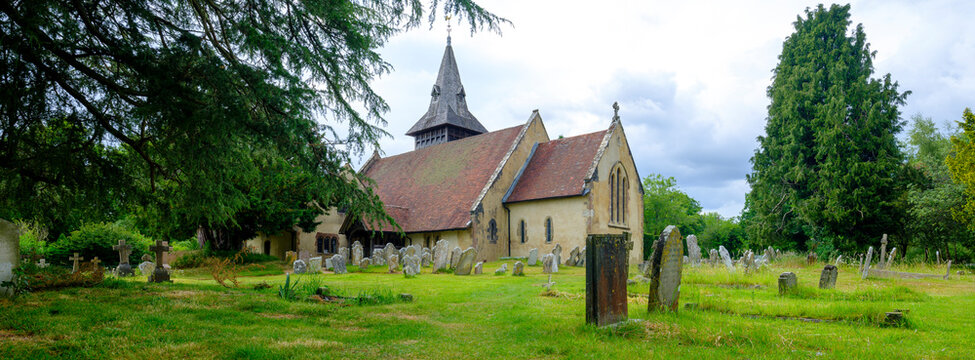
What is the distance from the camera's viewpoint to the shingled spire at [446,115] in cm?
3869

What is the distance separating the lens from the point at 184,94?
757cm

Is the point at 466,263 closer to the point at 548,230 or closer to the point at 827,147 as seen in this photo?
the point at 548,230

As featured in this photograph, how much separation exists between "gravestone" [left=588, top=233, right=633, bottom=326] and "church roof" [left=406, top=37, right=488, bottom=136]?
31.5m

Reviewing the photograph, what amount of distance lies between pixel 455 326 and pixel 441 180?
25162 mm

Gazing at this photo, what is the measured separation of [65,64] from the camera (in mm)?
9438

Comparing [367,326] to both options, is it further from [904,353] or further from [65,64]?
[65,64]

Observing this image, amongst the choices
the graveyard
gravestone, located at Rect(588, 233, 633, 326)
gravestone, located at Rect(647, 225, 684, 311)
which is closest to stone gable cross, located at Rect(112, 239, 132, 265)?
the graveyard

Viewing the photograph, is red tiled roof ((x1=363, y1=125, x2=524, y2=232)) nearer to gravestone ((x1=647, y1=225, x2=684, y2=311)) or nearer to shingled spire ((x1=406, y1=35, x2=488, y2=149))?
shingled spire ((x1=406, y1=35, x2=488, y2=149))

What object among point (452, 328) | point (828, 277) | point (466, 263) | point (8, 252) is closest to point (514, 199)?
point (466, 263)

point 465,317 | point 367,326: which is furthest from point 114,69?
point 465,317

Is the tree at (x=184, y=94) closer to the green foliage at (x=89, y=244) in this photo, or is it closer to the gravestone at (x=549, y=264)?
the gravestone at (x=549, y=264)

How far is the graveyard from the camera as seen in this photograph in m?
5.57

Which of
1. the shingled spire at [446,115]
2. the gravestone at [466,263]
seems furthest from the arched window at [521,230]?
the shingled spire at [446,115]

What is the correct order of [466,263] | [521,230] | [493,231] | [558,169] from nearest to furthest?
1. [466,263]
2. [493,231]
3. [521,230]
4. [558,169]
